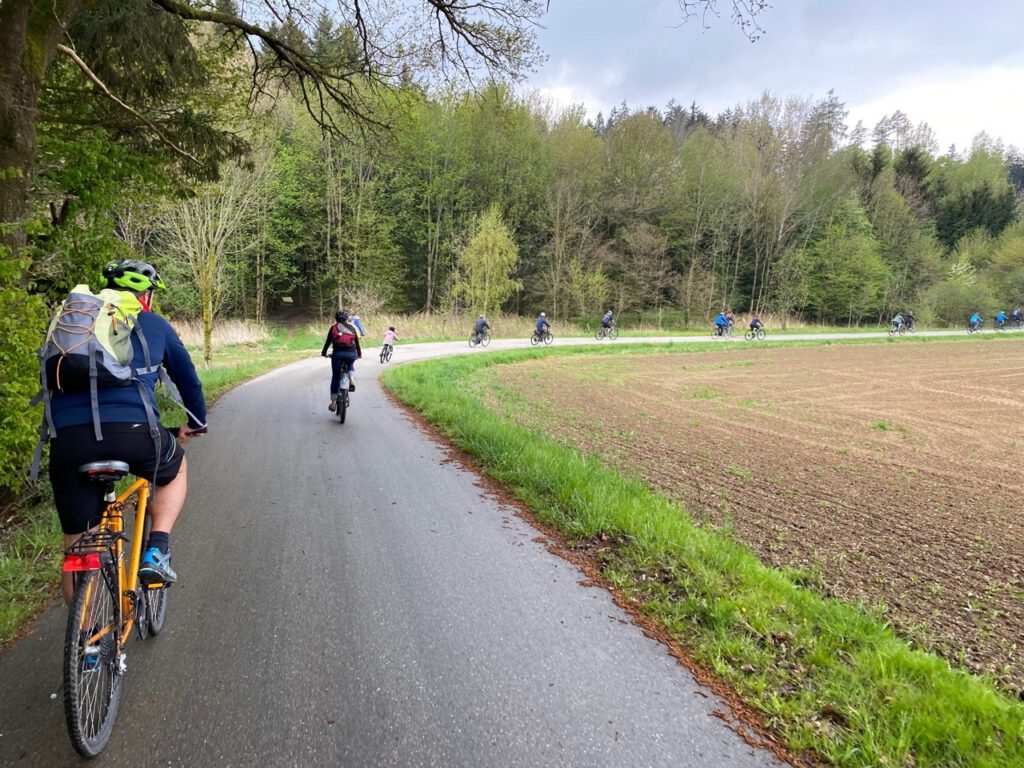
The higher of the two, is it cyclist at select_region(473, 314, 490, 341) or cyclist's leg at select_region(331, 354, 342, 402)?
cyclist at select_region(473, 314, 490, 341)

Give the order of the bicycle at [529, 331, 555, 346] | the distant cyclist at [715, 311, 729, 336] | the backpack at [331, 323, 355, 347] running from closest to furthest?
the backpack at [331, 323, 355, 347], the bicycle at [529, 331, 555, 346], the distant cyclist at [715, 311, 729, 336]

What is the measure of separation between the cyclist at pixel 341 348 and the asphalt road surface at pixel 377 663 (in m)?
3.99

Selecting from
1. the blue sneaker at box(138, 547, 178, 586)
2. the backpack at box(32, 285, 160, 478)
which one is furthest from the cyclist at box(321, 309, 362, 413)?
the backpack at box(32, 285, 160, 478)

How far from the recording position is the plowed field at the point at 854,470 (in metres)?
3.62

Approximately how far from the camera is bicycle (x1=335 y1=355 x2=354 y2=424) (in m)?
8.02

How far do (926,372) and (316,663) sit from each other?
22.3 metres

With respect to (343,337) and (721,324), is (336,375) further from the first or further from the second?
(721,324)

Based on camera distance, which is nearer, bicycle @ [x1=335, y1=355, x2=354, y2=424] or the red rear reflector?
the red rear reflector

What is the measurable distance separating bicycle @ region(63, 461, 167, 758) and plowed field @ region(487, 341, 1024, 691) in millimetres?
3999

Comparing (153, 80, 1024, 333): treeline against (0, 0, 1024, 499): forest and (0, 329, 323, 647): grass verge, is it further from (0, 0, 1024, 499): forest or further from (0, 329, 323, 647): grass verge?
(0, 329, 323, 647): grass verge

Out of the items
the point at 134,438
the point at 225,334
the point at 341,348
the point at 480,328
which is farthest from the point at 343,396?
the point at 225,334

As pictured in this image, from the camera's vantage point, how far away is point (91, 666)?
1.94 m

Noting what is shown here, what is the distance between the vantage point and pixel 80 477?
6.93 feet

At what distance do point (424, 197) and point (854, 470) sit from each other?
105 ft
